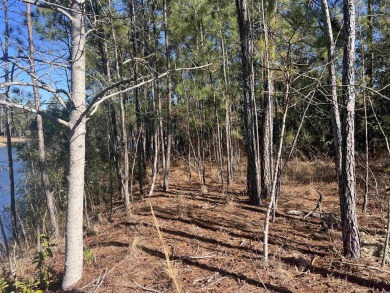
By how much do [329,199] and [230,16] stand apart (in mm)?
5870

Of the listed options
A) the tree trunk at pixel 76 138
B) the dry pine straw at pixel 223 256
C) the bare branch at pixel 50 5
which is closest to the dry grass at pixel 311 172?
the dry pine straw at pixel 223 256

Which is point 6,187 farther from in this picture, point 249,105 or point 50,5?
point 50,5

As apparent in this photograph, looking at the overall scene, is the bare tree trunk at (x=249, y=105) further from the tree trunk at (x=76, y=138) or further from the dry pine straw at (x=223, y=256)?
the tree trunk at (x=76, y=138)

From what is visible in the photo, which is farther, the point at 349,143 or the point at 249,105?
the point at 249,105

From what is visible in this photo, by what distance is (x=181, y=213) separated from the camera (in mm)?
6312

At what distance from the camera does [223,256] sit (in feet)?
13.5

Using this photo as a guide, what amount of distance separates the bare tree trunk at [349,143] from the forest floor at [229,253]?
300 millimetres

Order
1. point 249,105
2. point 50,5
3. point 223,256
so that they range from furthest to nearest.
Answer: point 249,105 < point 223,256 < point 50,5

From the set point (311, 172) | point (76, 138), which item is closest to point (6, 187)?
point (311, 172)

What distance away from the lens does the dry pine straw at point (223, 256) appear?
11.3ft

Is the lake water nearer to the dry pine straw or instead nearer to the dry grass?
the dry pine straw

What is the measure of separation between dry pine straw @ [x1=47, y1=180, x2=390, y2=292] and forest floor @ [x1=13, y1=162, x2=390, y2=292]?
0.4 inches

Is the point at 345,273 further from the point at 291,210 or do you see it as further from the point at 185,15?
the point at 185,15

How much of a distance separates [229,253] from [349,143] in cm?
204
